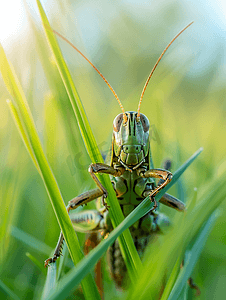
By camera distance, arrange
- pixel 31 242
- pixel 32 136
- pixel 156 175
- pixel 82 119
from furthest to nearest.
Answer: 1. pixel 31 242
2. pixel 156 175
3. pixel 82 119
4. pixel 32 136

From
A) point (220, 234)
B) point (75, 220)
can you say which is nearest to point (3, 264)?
point (75, 220)

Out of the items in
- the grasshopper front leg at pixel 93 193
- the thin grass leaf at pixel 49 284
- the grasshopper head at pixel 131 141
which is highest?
the grasshopper head at pixel 131 141

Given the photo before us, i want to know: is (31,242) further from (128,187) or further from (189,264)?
(189,264)

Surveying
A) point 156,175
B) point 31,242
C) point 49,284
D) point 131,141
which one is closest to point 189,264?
point 49,284

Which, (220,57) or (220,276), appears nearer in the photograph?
(220,276)

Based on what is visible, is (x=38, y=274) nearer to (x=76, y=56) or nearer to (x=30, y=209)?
(x=30, y=209)

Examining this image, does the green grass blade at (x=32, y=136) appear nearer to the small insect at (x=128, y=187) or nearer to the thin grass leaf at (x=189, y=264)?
the thin grass leaf at (x=189, y=264)

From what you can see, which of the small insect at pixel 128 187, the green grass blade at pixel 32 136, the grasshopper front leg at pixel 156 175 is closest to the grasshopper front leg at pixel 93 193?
the small insect at pixel 128 187
